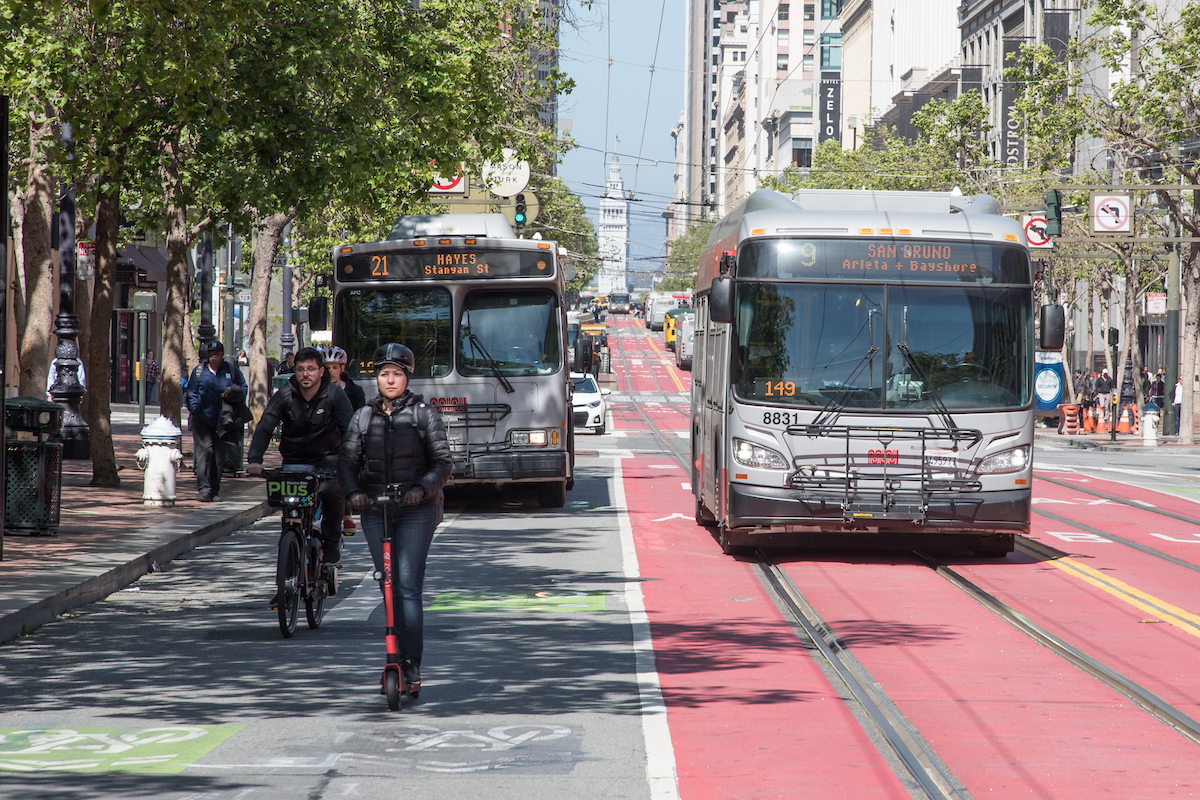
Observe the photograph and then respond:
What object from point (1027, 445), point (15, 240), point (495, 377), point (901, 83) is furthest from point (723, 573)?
point (901, 83)

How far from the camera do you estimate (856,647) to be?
925 cm

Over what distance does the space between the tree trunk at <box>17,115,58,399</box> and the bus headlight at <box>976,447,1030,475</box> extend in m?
12.3

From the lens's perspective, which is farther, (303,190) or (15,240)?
(15,240)

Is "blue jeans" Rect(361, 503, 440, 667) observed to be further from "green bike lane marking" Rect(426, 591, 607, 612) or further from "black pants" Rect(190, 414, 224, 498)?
"black pants" Rect(190, 414, 224, 498)

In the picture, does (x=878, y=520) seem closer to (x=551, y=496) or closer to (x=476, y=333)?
(x=476, y=333)

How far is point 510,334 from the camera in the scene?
58.7ft

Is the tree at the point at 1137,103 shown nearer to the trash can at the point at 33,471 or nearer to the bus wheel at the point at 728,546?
the bus wheel at the point at 728,546

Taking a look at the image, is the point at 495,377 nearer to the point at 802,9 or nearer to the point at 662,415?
the point at 662,415

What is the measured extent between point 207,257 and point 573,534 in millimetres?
15374

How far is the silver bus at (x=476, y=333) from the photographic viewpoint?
17516 millimetres

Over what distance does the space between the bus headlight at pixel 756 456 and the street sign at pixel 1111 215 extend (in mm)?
26939

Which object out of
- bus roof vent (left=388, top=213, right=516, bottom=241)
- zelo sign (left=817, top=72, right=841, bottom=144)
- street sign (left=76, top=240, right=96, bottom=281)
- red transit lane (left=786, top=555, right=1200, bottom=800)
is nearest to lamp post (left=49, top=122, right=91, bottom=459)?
street sign (left=76, top=240, right=96, bottom=281)

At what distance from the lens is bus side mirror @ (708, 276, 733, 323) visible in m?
13.2

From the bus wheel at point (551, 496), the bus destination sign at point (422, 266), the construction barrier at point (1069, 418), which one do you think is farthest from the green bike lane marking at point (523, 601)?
the construction barrier at point (1069, 418)
